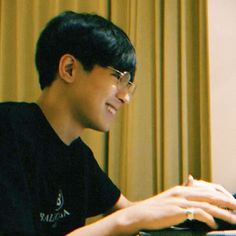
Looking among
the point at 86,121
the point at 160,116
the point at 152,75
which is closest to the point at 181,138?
the point at 160,116

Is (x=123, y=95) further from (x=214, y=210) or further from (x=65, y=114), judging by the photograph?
(x=214, y=210)

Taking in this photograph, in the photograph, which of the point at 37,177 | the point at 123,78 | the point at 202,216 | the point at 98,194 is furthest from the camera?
the point at 98,194

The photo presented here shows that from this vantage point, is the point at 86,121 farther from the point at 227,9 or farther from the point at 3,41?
the point at 227,9

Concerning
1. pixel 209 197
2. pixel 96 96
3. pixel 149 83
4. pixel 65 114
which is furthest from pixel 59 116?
pixel 149 83

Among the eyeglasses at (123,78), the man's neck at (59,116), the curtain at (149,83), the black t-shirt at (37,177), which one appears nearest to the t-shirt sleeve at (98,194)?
the black t-shirt at (37,177)

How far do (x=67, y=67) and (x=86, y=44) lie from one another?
0.08m

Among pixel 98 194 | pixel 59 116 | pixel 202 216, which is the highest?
pixel 59 116

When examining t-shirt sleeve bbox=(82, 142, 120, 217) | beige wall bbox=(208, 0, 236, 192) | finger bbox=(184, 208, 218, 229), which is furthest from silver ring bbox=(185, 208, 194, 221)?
beige wall bbox=(208, 0, 236, 192)

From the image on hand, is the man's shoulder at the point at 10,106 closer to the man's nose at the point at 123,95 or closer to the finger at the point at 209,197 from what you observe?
the man's nose at the point at 123,95

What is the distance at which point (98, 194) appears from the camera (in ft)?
4.17

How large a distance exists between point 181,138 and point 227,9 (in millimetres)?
686

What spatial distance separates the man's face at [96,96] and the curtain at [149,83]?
0.74 metres

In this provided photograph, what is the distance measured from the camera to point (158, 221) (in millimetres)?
733

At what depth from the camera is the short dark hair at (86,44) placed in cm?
104
